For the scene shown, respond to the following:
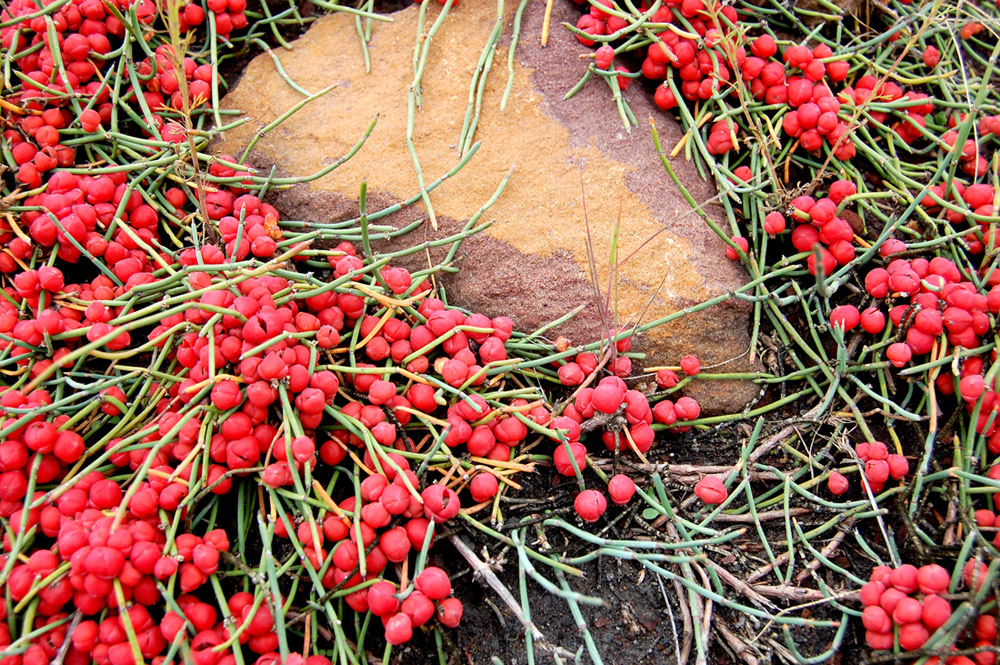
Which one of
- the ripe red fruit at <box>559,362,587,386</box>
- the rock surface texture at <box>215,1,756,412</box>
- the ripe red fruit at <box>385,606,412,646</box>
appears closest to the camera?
the ripe red fruit at <box>385,606,412,646</box>

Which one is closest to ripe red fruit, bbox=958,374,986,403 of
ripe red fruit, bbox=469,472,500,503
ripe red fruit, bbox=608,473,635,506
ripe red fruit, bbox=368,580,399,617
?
ripe red fruit, bbox=608,473,635,506

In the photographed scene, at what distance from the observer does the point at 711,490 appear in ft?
5.14

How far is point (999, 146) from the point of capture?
2037 mm

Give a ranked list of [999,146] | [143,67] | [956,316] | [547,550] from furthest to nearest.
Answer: [999,146] < [143,67] < [956,316] < [547,550]

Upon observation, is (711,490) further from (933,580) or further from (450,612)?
(450,612)

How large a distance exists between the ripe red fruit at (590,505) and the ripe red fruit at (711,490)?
0.77 feet

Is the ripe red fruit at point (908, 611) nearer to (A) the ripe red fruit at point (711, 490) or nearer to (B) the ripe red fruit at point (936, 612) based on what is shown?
(B) the ripe red fruit at point (936, 612)

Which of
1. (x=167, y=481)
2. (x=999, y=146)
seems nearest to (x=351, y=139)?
(x=167, y=481)

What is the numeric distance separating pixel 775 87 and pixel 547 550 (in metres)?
1.40

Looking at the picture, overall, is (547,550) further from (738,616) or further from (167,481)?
(167,481)

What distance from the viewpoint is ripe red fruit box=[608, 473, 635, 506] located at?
153 centimetres

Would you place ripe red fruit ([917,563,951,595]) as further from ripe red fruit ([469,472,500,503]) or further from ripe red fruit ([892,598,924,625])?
ripe red fruit ([469,472,500,503])

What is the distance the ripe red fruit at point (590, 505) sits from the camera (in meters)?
1.49

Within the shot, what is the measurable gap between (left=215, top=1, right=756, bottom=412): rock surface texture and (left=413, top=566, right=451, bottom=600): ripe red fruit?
0.67 meters
